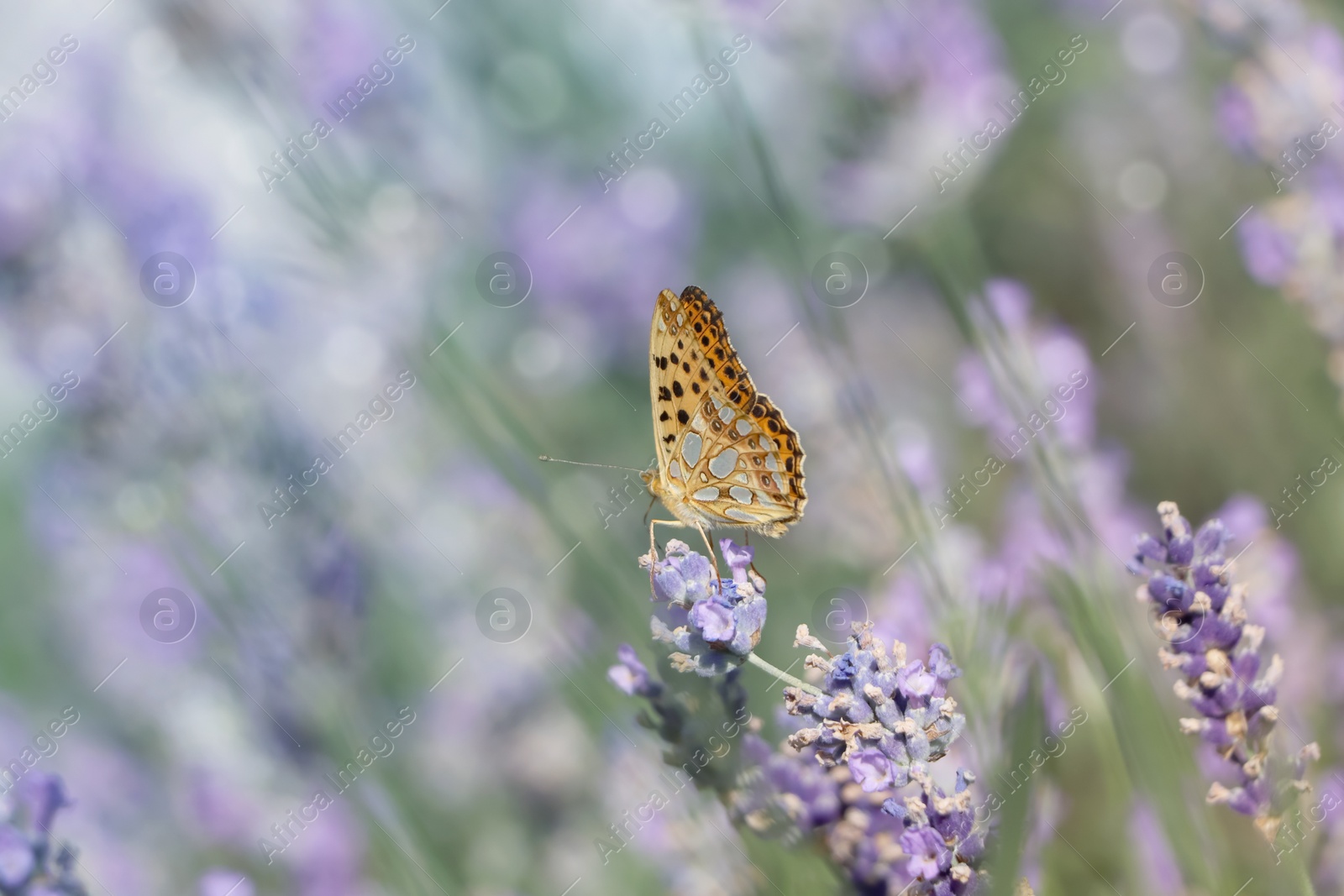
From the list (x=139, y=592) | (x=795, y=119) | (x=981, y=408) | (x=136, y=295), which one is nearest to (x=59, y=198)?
(x=136, y=295)

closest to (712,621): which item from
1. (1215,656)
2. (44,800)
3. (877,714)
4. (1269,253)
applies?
(877,714)

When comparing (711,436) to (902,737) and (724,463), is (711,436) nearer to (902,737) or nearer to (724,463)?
(724,463)

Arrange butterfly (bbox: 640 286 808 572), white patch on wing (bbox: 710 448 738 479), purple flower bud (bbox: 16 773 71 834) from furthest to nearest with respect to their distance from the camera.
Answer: white patch on wing (bbox: 710 448 738 479)
butterfly (bbox: 640 286 808 572)
purple flower bud (bbox: 16 773 71 834)

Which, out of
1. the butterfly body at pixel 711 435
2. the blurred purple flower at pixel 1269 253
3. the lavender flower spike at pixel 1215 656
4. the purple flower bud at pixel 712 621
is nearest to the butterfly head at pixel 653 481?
the butterfly body at pixel 711 435

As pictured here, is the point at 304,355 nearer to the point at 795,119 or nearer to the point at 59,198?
the point at 59,198

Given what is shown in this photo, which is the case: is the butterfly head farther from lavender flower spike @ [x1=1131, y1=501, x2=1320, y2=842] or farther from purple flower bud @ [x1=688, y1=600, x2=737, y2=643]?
lavender flower spike @ [x1=1131, y1=501, x2=1320, y2=842]

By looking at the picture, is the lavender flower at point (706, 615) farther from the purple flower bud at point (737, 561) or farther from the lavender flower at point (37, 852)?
the lavender flower at point (37, 852)

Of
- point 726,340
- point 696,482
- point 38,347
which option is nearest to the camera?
point 726,340

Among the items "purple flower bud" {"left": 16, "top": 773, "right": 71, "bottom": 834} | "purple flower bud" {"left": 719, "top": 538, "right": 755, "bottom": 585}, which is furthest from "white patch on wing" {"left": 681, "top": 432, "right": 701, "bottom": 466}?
"purple flower bud" {"left": 16, "top": 773, "right": 71, "bottom": 834}
